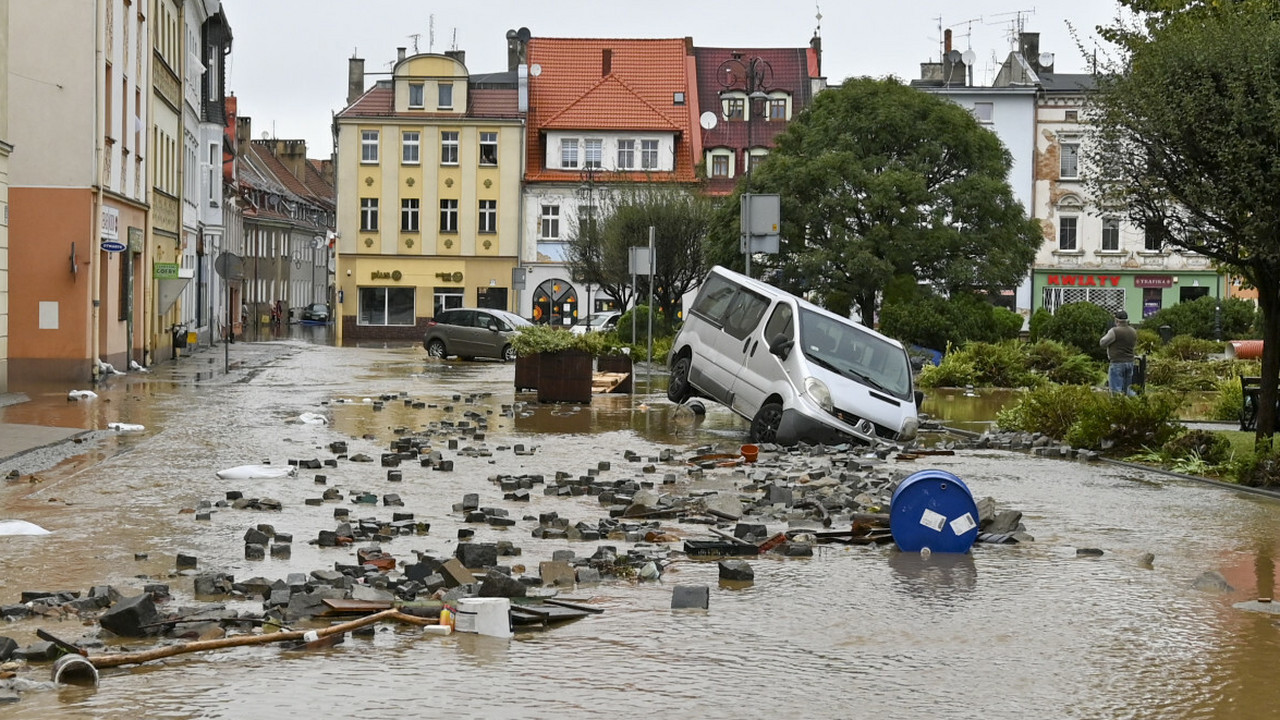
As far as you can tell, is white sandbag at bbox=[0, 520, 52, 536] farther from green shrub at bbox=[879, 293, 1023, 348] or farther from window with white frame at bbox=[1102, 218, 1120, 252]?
window with white frame at bbox=[1102, 218, 1120, 252]

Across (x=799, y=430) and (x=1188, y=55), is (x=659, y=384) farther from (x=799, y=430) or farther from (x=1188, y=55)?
(x=1188, y=55)

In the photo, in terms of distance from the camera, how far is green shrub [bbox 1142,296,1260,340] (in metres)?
46.6

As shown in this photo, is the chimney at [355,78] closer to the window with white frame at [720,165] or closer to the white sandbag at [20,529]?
the window with white frame at [720,165]

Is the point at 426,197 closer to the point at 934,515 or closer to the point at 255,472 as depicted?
the point at 255,472

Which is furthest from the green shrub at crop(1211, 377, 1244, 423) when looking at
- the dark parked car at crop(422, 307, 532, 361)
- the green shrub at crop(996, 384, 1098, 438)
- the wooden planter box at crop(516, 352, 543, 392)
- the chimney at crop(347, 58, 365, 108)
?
the chimney at crop(347, 58, 365, 108)

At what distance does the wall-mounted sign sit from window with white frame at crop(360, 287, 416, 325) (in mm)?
36827

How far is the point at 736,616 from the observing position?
8336 millimetres

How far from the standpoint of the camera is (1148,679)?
702 cm

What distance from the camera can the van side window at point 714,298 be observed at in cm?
2150

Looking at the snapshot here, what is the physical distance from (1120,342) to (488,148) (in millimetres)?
51802

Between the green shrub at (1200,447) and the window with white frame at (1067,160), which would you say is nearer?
the green shrub at (1200,447)

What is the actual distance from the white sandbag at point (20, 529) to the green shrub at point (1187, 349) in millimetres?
32163

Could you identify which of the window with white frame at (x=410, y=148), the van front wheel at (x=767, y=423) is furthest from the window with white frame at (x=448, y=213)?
the van front wheel at (x=767, y=423)

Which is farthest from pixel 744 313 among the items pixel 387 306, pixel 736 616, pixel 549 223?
pixel 387 306
